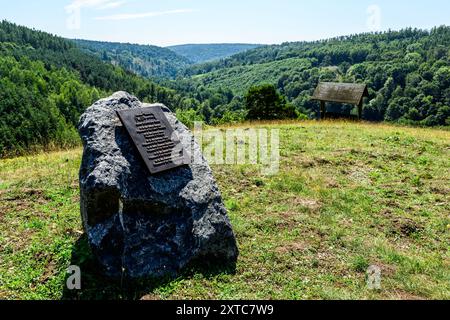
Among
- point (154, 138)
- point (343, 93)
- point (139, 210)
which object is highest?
point (343, 93)

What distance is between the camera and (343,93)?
25.0 meters

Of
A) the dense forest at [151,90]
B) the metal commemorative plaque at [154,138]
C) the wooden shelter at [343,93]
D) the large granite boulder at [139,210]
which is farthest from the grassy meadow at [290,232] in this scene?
the wooden shelter at [343,93]

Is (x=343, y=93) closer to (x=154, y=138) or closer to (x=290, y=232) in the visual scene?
(x=290, y=232)

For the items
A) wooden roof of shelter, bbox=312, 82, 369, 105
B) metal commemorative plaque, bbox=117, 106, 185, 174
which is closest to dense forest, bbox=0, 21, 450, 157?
metal commemorative plaque, bbox=117, 106, 185, 174

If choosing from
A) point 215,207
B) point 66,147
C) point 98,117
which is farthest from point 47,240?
point 66,147

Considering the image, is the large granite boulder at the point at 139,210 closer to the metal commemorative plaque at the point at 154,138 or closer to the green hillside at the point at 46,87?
the metal commemorative plaque at the point at 154,138

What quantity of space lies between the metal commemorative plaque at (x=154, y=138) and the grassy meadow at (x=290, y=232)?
1969 millimetres

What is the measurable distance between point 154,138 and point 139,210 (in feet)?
4.76

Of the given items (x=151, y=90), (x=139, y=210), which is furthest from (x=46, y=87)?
(x=139, y=210)

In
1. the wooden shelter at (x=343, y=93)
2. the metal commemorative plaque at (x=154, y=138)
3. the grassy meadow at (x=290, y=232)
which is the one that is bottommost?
the grassy meadow at (x=290, y=232)

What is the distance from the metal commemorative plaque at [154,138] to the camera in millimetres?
6336

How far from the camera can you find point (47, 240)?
22.5ft
